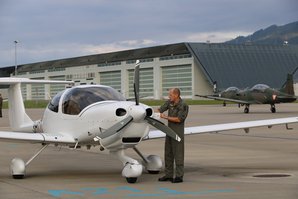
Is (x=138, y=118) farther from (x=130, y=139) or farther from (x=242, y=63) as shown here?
(x=242, y=63)

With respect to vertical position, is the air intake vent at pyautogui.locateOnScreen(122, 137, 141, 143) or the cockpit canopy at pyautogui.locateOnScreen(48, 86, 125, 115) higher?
the cockpit canopy at pyautogui.locateOnScreen(48, 86, 125, 115)

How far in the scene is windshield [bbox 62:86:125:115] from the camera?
1084 centimetres

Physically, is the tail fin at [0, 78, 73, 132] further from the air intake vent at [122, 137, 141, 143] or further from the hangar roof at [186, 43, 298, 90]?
the hangar roof at [186, 43, 298, 90]

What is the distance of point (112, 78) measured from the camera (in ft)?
361

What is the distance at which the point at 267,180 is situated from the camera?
1026cm

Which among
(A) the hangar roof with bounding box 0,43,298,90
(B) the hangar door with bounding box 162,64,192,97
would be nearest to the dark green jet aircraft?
(A) the hangar roof with bounding box 0,43,298,90

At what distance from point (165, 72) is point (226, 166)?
88.5 m

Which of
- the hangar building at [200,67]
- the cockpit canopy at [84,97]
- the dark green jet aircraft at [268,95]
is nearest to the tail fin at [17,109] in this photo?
the cockpit canopy at [84,97]

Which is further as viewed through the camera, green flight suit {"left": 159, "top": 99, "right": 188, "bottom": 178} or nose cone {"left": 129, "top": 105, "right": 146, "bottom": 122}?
green flight suit {"left": 159, "top": 99, "right": 188, "bottom": 178}

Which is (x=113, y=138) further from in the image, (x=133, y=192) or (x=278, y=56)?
(x=278, y=56)

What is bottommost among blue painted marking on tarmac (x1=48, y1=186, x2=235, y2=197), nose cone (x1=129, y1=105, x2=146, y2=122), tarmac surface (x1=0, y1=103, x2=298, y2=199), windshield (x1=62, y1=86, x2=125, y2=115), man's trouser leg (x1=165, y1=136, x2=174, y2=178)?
tarmac surface (x1=0, y1=103, x2=298, y2=199)

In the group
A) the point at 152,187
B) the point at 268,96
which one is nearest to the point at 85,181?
the point at 152,187

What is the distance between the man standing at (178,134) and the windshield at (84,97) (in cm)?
105

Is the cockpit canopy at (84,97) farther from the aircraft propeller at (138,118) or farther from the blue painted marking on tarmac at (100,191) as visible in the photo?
the blue painted marking on tarmac at (100,191)
